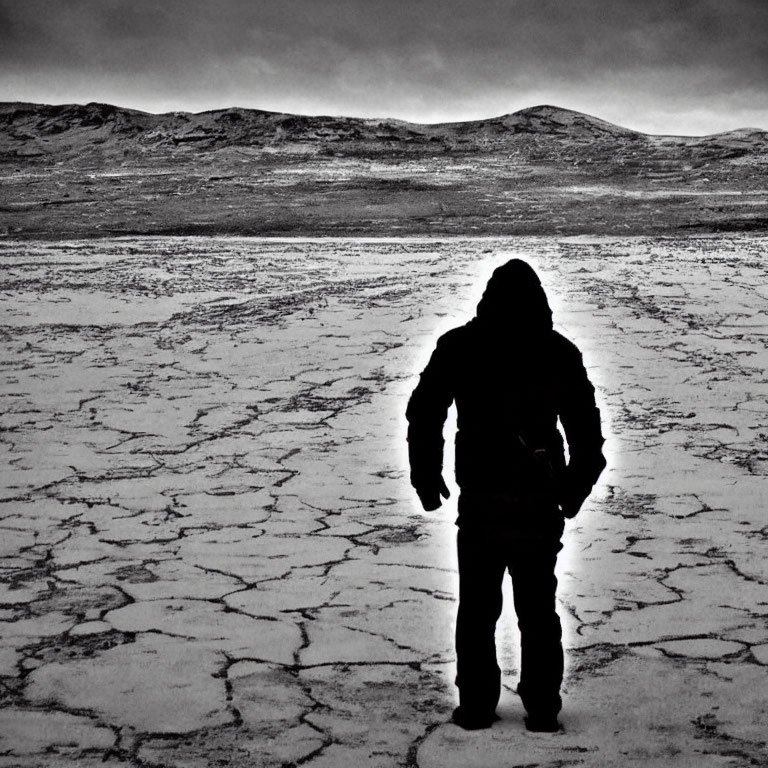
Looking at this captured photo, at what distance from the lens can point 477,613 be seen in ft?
8.09

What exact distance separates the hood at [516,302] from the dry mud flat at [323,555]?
0.96 meters

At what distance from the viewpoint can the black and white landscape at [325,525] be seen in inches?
101

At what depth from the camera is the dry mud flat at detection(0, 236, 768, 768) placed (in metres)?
2.55

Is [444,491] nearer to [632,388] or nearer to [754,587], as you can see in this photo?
[754,587]

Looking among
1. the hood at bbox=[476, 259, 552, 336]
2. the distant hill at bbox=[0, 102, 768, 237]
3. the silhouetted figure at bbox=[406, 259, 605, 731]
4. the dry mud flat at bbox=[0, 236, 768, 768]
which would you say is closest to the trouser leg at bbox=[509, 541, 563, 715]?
the silhouetted figure at bbox=[406, 259, 605, 731]

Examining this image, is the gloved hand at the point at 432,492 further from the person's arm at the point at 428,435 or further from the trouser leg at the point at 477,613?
the trouser leg at the point at 477,613

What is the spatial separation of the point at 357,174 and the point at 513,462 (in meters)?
40.7

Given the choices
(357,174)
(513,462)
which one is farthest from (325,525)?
(357,174)

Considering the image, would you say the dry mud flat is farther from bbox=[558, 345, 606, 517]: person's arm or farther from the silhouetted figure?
bbox=[558, 345, 606, 517]: person's arm

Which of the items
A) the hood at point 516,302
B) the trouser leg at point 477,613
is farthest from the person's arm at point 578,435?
the trouser leg at point 477,613

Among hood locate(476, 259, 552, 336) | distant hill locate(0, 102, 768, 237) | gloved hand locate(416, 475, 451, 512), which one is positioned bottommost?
gloved hand locate(416, 475, 451, 512)

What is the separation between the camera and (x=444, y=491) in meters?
2.50

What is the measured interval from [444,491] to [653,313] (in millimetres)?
7114

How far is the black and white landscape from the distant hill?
14.0 m
